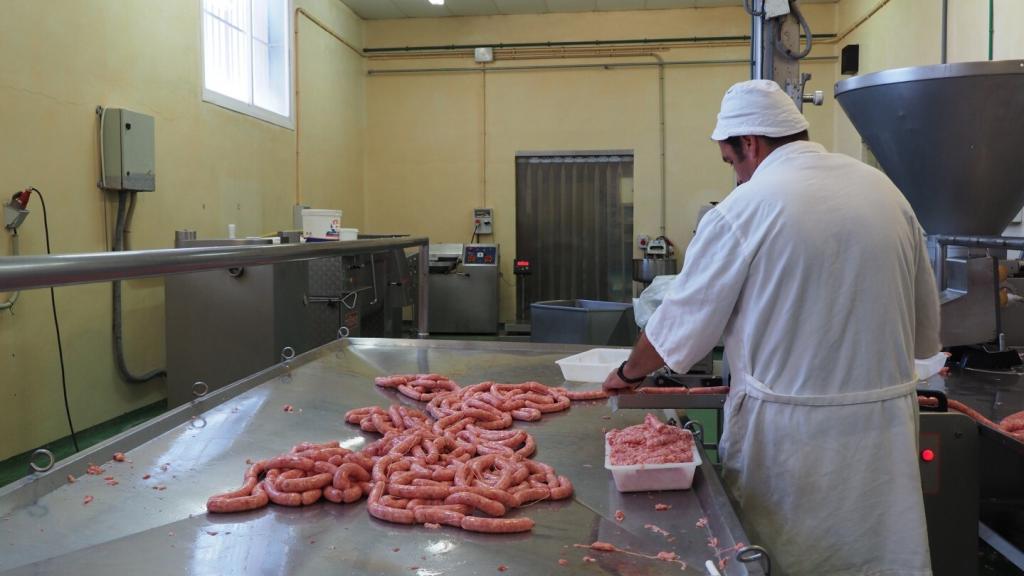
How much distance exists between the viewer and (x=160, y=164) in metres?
4.69

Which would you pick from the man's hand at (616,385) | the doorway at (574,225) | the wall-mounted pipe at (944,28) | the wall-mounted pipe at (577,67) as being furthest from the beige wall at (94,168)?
the wall-mounted pipe at (944,28)

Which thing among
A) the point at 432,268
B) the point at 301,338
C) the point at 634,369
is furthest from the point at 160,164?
the point at 634,369

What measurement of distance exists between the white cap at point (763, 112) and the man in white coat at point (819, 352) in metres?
0.09

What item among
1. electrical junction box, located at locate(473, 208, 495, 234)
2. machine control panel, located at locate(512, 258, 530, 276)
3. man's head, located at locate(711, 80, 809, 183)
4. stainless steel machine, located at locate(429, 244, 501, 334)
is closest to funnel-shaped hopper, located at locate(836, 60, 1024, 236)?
man's head, located at locate(711, 80, 809, 183)

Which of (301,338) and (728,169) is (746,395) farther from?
(728,169)

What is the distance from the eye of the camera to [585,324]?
15.0 feet

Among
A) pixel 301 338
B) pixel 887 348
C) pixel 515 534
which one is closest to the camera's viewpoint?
pixel 515 534

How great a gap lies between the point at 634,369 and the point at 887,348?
535 mm

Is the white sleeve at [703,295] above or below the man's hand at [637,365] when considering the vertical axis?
above

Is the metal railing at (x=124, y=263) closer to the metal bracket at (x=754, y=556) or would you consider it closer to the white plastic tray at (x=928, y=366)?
the metal bracket at (x=754, y=556)

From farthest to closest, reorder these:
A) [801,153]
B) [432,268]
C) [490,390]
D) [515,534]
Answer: [432,268], [490,390], [801,153], [515,534]

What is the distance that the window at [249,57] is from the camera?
533 centimetres

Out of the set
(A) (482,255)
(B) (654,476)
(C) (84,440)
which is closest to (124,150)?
(C) (84,440)

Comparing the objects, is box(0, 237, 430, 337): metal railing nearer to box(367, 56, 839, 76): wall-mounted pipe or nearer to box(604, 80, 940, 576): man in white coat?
box(604, 80, 940, 576): man in white coat
